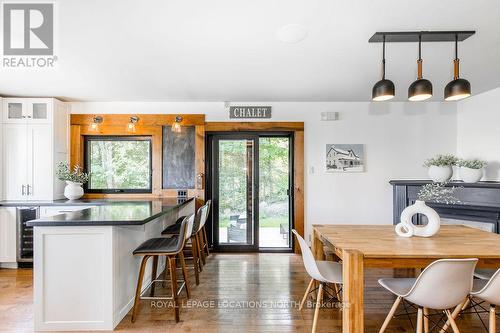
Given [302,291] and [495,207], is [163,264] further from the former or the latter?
[495,207]

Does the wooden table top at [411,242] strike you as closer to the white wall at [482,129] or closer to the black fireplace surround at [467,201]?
the black fireplace surround at [467,201]

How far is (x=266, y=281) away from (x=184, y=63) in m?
2.66

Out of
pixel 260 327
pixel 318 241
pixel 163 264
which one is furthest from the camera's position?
pixel 163 264

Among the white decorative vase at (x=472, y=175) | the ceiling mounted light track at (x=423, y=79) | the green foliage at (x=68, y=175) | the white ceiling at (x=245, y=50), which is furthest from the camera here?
the green foliage at (x=68, y=175)

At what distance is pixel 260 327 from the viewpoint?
7.48ft

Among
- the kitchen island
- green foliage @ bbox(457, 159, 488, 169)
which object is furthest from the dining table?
the kitchen island

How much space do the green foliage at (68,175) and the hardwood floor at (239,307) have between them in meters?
1.31

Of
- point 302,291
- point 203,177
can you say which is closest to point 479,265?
point 302,291

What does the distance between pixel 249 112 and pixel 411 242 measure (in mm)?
2876

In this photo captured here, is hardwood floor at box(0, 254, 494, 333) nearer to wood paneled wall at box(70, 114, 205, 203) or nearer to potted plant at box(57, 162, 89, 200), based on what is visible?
potted plant at box(57, 162, 89, 200)

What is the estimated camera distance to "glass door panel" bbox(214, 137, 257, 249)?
4395mm

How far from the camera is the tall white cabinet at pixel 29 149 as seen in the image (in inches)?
149

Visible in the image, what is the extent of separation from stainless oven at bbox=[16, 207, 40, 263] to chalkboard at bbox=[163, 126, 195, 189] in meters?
1.75

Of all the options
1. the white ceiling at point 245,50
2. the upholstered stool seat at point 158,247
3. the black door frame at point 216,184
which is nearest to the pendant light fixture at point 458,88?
the white ceiling at point 245,50
